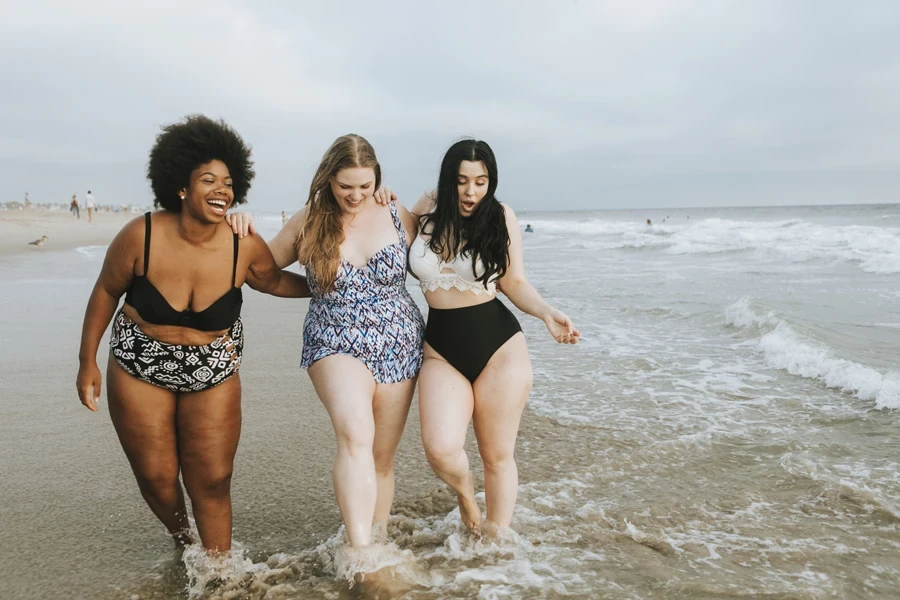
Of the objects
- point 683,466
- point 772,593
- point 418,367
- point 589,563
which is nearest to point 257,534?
point 418,367

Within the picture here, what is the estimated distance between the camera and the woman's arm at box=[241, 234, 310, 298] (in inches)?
127

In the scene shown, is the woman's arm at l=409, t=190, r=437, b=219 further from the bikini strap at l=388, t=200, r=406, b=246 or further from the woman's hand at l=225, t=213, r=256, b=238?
the woman's hand at l=225, t=213, r=256, b=238

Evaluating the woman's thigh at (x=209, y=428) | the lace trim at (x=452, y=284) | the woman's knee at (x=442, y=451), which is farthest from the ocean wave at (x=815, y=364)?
the woman's thigh at (x=209, y=428)

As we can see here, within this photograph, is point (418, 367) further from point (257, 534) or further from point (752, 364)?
point (752, 364)

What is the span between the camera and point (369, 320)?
343 cm

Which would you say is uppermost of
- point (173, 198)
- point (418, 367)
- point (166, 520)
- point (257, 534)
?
point (173, 198)

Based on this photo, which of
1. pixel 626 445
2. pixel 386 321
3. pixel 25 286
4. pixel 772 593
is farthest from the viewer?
pixel 25 286

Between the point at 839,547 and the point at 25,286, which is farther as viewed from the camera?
the point at 25,286

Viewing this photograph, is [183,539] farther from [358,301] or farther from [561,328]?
[561,328]

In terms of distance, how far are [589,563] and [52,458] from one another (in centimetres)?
360

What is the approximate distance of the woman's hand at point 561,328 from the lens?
3.56 meters

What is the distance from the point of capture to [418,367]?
3.64m

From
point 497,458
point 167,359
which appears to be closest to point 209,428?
point 167,359

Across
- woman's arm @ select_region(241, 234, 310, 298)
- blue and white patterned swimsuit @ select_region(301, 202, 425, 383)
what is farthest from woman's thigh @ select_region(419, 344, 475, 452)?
woman's arm @ select_region(241, 234, 310, 298)
